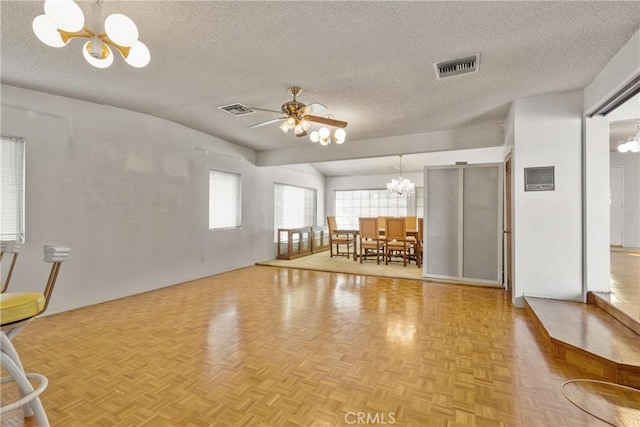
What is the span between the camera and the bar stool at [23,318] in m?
1.33

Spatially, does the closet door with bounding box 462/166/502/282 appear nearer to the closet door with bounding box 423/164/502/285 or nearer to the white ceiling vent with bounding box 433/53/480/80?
the closet door with bounding box 423/164/502/285

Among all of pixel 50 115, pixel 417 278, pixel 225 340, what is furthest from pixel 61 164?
pixel 417 278

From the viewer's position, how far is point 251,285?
4.61 meters

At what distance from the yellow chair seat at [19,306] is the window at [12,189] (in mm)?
2240

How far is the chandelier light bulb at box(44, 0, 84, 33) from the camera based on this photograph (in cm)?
143

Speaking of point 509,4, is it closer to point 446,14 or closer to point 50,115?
point 446,14

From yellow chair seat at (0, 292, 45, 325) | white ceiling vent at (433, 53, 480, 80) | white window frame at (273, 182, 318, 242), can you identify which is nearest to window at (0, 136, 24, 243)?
yellow chair seat at (0, 292, 45, 325)

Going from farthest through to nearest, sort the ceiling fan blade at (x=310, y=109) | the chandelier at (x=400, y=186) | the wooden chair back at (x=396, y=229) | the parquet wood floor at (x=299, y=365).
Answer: the chandelier at (x=400, y=186)
the wooden chair back at (x=396, y=229)
the ceiling fan blade at (x=310, y=109)
the parquet wood floor at (x=299, y=365)

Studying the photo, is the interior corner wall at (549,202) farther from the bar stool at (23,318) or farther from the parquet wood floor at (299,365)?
the bar stool at (23,318)

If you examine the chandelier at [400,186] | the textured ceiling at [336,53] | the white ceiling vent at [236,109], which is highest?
the white ceiling vent at [236,109]

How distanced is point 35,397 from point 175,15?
2321mm

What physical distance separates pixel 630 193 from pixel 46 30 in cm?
952

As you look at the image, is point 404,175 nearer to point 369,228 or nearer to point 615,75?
point 369,228

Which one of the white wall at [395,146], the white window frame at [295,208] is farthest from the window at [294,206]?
the white wall at [395,146]
